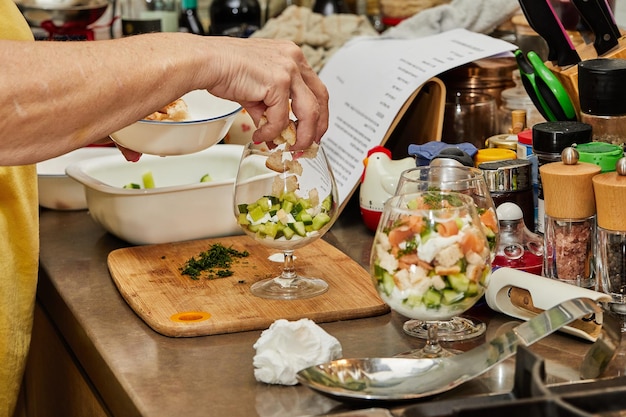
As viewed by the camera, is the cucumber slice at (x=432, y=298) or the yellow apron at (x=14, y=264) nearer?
the cucumber slice at (x=432, y=298)

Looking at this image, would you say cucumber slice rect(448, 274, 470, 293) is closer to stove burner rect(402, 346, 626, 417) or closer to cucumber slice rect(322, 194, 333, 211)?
stove burner rect(402, 346, 626, 417)

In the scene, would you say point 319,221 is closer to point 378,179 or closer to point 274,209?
point 274,209

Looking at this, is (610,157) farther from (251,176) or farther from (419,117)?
(419,117)

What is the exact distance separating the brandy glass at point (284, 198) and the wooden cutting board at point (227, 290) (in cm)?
4

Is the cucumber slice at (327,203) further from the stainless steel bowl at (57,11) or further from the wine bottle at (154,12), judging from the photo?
the wine bottle at (154,12)

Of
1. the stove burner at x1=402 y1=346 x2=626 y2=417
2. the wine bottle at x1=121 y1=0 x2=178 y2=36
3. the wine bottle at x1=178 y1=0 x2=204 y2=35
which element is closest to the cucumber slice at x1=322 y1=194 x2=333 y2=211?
the stove burner at x1=402 y1=346 x2=626 y2=417

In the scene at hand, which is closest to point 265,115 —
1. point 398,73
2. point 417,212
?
point 417,212

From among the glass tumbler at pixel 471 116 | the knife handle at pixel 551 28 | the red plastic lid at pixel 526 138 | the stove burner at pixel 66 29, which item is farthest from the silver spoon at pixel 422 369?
the stove burner at pixel 66 29

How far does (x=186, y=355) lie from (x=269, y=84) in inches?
12.7

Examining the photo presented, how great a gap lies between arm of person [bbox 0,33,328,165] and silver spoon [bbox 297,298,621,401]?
13.3 inches

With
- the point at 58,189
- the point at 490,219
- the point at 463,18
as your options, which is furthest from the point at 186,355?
the point at 463,18

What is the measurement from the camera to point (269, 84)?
113cm

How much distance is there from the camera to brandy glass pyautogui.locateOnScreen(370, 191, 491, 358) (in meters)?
0.95

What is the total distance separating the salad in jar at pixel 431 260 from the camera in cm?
95
